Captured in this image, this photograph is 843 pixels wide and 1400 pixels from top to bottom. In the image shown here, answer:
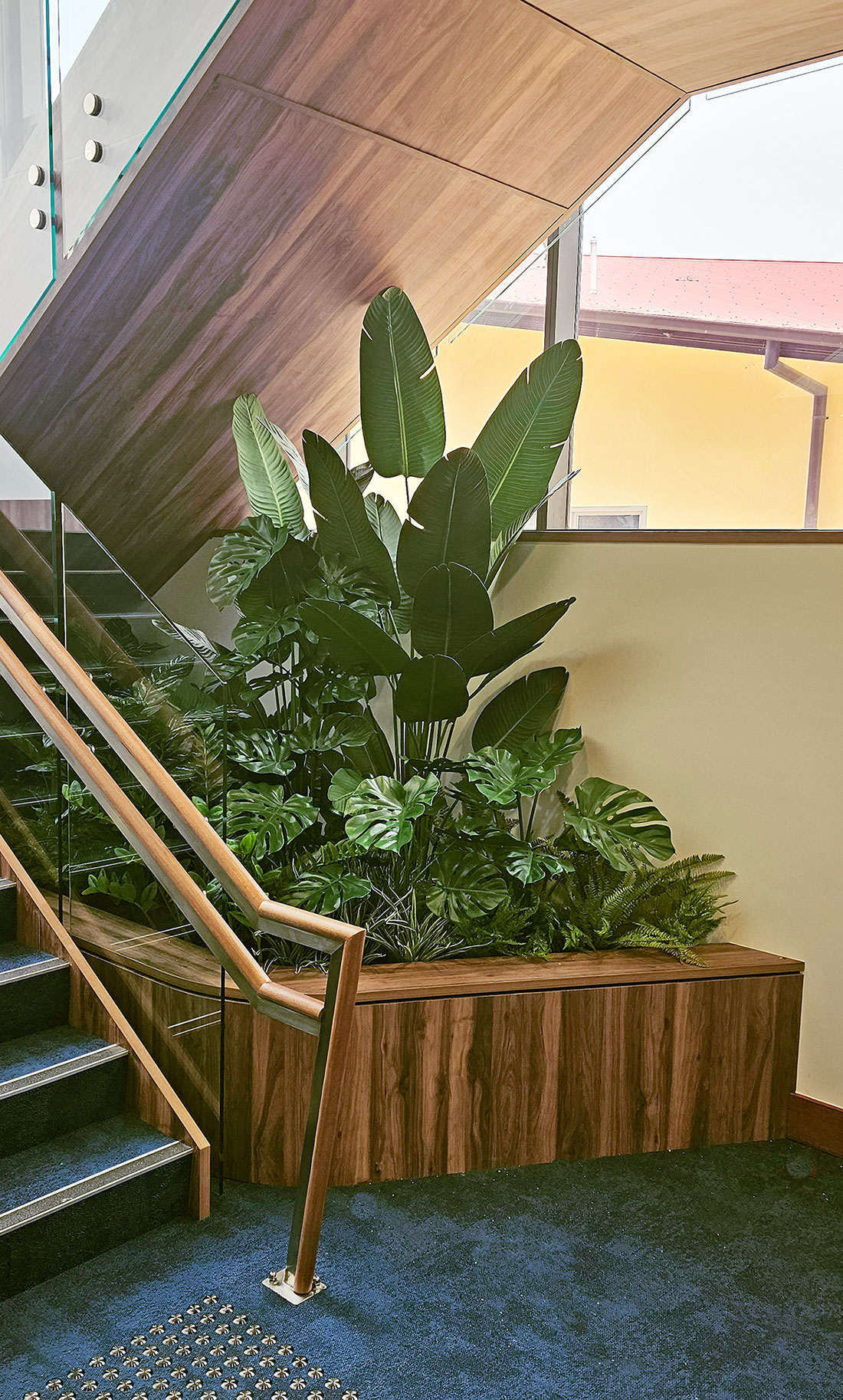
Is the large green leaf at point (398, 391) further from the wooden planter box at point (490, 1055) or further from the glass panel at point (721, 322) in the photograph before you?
the wooden planter box at point (490, 1055)

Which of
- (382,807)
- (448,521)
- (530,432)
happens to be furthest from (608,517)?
(382,807)

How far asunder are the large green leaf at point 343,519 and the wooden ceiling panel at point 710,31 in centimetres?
139

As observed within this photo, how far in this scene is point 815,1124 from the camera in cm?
340

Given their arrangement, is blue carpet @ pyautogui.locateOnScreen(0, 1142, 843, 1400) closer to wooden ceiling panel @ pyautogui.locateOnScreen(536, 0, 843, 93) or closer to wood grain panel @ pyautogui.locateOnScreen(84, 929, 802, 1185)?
wood grain panel @ pyautogui.locateOnScreen(84, 929, 802, 1185)

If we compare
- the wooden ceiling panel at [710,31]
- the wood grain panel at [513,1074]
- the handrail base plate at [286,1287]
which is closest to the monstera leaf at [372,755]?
the wood grain panel at [513,1074]

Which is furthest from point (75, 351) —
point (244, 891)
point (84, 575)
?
point (244, 891)

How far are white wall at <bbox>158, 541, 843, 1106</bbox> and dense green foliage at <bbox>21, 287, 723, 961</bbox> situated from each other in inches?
7.3

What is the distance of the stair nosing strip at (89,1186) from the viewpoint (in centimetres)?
253

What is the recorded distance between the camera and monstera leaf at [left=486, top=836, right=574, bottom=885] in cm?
341

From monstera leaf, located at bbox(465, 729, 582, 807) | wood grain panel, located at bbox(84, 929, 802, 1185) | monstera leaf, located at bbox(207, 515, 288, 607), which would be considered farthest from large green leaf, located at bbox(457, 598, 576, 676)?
wood grain panel, located at bbox(84, 929, 802, 1185)

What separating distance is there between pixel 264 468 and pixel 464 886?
5.25ft

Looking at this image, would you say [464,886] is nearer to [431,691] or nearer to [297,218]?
[431,691]

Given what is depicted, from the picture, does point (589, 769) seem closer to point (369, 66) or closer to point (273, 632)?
point (273, 632)

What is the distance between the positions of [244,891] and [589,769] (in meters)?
Result: 1.82
